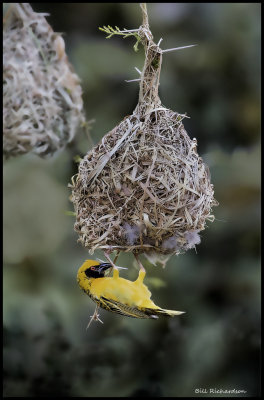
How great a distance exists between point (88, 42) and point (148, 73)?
3.75 ft

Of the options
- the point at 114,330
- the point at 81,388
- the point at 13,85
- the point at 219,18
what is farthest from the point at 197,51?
the point at 81,388

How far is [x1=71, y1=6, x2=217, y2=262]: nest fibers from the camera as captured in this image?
143cm

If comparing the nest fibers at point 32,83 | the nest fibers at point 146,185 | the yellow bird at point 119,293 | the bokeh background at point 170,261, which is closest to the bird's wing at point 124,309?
the yellow bird at point 119,293

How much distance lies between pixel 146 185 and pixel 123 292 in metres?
0.38

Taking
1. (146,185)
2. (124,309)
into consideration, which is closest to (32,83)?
(146,185)

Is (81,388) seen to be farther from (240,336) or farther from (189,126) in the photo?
(189,126)

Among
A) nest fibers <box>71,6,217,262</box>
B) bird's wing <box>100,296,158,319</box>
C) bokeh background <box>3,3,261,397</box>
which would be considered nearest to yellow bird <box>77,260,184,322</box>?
bird's wing <box>100,296,158,319</box>

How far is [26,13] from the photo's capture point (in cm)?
153

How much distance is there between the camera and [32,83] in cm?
153

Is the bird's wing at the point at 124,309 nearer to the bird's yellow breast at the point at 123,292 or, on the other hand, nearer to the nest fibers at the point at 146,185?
the bird's yellow breast at the point at 123,292

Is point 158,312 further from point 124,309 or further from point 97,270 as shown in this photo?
point 97,270

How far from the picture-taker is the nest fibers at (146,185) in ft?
4.70

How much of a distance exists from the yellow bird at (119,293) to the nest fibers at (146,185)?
110mm

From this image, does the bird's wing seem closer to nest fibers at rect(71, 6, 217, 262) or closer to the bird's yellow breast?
the bird's yellow breast
